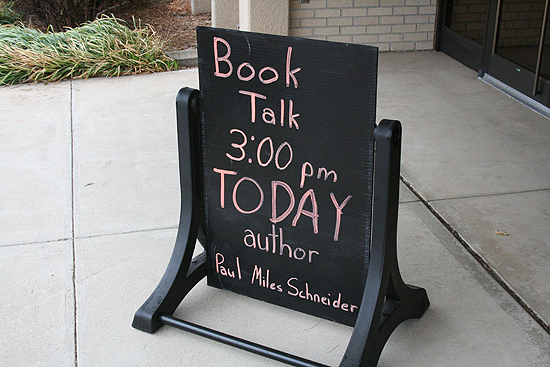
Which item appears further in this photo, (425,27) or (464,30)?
(425,27)

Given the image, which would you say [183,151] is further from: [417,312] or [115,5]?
[115,5]

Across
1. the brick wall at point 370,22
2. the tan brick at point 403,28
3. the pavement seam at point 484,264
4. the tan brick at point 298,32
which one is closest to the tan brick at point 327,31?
the brick wall at point 370,22

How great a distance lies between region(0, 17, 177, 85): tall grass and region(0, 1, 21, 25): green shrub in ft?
5.07

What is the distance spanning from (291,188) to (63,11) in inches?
246

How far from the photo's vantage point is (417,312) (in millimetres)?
2492

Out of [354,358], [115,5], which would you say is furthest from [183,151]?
[115,5]

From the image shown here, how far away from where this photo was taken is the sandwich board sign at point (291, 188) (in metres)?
2.09

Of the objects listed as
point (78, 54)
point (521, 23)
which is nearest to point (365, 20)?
point (521, 23)

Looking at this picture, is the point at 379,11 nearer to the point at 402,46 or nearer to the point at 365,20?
the point at 365,20

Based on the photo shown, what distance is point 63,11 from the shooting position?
24.8 feet

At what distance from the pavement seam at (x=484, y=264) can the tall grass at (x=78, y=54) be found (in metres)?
3.54

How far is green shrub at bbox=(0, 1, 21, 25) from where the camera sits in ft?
26.5

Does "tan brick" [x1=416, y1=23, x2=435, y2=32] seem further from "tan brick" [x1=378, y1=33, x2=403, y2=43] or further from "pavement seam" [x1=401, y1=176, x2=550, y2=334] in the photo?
"pavement seam" [x1=401, y1=176, x2=550, y2=334]

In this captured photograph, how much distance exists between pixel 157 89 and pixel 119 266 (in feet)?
9.79
